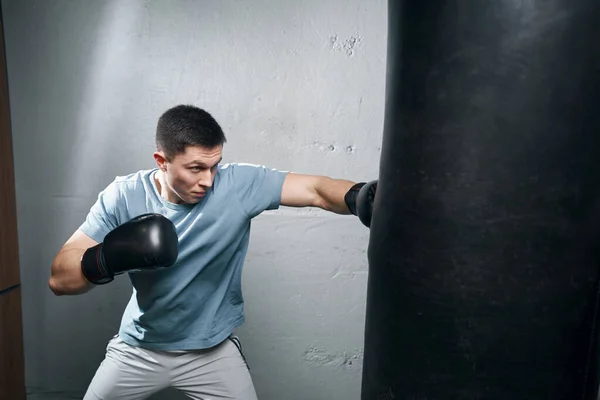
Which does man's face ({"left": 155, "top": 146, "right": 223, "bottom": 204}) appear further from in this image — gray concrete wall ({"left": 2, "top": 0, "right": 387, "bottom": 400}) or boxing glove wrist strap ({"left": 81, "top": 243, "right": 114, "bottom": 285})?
gray concrete wall ({"left": 2, "top": 0, "right": 387, "bottom": 400})

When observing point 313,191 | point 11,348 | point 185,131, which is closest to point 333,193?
point 313,191

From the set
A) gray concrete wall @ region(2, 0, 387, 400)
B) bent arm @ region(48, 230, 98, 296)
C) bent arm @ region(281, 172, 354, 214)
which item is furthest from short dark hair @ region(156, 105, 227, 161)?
gray concrete wall @ region(2, 0, 387, 400)

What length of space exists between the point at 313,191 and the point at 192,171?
1.43 feet

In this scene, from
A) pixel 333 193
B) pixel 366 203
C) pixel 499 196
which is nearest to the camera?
pixel 499 196

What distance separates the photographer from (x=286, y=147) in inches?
104

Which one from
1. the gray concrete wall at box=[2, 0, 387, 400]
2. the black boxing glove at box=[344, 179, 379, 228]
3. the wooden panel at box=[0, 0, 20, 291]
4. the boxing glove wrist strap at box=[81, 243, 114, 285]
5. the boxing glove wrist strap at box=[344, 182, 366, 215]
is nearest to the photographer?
the black boxing glove at box=[344, 179, 379, 228]

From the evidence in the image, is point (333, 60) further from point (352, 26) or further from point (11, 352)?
point (11, 352)

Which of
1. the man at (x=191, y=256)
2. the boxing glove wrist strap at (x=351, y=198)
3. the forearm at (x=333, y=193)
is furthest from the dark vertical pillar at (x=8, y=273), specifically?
the boxing glove wrist strap at (x=351, y=198)

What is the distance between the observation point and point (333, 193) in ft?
6.48

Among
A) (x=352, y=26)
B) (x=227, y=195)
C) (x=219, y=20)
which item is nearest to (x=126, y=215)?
(x=227, y=195)

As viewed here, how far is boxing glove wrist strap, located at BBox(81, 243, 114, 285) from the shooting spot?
1729 mm

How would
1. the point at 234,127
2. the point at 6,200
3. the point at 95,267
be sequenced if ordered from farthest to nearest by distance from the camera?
the point at 6,200
the point at 234,127
the point at 95,267

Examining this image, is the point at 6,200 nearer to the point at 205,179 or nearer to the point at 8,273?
the point at 8,273

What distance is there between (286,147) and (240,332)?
0.92m
